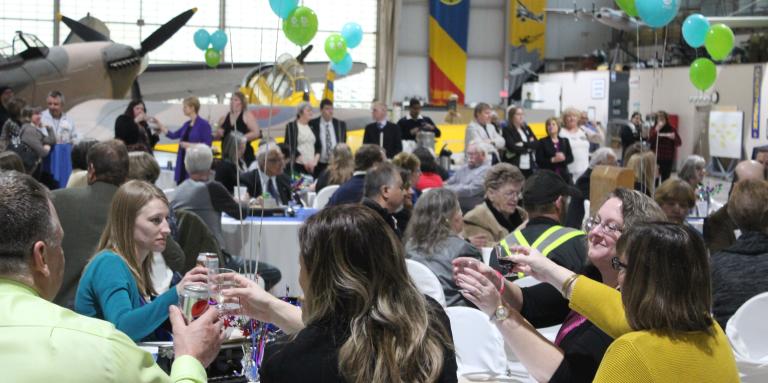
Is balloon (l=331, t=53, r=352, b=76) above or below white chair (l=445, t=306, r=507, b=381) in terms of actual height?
above

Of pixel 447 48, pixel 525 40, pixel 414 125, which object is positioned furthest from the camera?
pixel 525 40

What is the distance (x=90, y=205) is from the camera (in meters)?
4.12

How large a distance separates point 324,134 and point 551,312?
286 inches

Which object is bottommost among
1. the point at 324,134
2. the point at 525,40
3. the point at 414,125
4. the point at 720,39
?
the point at 324,134

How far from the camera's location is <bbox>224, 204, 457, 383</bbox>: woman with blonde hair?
1782mm

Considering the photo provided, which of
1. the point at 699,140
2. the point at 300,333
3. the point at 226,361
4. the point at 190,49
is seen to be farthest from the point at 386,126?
the point at 190,49

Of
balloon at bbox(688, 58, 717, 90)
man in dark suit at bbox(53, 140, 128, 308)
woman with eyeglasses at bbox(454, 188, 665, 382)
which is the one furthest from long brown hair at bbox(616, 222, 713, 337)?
balloon at bbox(688, 58, 717, 90)

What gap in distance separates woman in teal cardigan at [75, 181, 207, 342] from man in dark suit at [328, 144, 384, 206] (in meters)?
2.95

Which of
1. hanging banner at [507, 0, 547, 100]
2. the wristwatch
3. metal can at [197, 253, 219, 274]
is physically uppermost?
hanging banner at [507, 0, 547, 100]

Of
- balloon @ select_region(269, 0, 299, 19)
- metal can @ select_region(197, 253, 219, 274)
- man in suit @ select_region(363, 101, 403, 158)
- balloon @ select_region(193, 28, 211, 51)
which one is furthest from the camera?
balloon @ select_region(193, 28, 211, 51)

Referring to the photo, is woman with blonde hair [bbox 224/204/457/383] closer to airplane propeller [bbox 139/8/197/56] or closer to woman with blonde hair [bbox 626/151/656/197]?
woman with blonde hair [bbox 626/151/656/197]

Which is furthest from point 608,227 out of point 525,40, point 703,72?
point 525,40

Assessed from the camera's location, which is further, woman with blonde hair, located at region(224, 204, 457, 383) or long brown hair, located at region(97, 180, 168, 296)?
long brown hair, located at region(97, 180, 168, 296)

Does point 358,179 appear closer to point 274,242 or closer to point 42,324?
point 274,242
